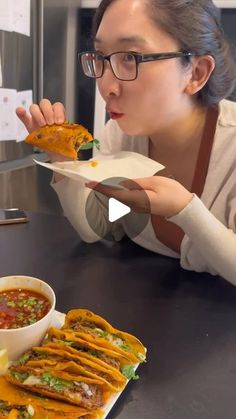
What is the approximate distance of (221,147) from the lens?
3.51ft

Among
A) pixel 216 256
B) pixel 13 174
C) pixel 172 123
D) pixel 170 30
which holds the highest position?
pixel 170 30

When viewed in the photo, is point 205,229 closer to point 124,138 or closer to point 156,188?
point 156,188

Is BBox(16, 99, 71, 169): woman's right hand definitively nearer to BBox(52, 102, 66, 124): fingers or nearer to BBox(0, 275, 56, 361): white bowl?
BBox(52, 102, 66, 124): fingers

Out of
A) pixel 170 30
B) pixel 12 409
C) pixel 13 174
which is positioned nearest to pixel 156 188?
pixel 170 30

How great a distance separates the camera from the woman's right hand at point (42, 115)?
112 centimetres

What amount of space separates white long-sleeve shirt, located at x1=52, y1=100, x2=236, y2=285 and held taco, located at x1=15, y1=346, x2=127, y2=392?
0.40 metres

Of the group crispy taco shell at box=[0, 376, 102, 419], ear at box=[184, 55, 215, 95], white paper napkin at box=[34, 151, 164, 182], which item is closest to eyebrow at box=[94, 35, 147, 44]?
ear at box=[184, 55, 215, 95]

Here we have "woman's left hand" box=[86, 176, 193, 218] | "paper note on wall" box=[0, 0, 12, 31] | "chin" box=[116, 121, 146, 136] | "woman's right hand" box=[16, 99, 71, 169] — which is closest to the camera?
"woman's left hand" box=[86, 176, 193, 218]

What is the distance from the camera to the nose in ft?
3.14

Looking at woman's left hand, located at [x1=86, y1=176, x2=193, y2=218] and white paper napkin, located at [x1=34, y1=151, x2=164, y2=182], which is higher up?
white paper napkin, located at [x1=34, y1=151, x2=164, y2=182]

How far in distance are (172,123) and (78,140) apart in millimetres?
257

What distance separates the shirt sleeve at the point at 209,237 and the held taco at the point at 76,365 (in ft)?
1.32

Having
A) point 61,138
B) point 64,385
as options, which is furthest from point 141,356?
point 61,138

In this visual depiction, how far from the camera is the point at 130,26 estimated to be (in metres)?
0.92
